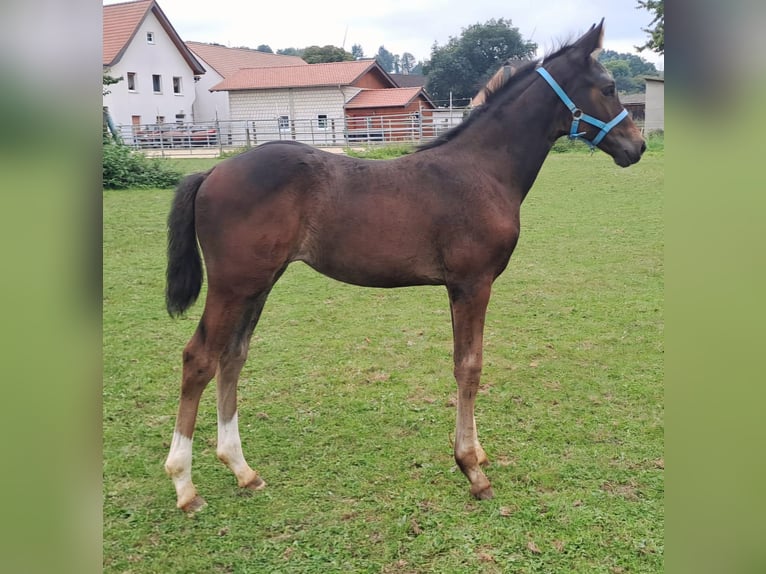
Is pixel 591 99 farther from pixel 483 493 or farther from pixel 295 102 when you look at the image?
pixel 295 102

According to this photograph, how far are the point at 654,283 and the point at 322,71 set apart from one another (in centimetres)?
678

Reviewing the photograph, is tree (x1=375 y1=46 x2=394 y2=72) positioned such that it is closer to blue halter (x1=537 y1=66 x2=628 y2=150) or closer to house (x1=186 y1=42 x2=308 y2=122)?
house (x1=186 y1=42 x2=308 y2=122)

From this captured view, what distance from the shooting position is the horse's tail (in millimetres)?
3004

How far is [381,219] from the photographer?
305 cm

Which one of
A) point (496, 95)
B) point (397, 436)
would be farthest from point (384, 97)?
point (397, 436)

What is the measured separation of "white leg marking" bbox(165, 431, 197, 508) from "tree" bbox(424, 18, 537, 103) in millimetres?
11652

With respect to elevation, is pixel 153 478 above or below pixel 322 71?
below

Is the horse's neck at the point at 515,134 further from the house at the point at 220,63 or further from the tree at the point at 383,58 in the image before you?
the house at the point at 220,63

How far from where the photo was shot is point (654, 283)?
734cm

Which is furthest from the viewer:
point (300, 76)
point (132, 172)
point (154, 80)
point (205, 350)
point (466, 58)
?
point (466, 58)

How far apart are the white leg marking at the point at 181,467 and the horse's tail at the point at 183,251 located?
2.25 ft

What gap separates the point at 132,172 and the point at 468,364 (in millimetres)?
12183
